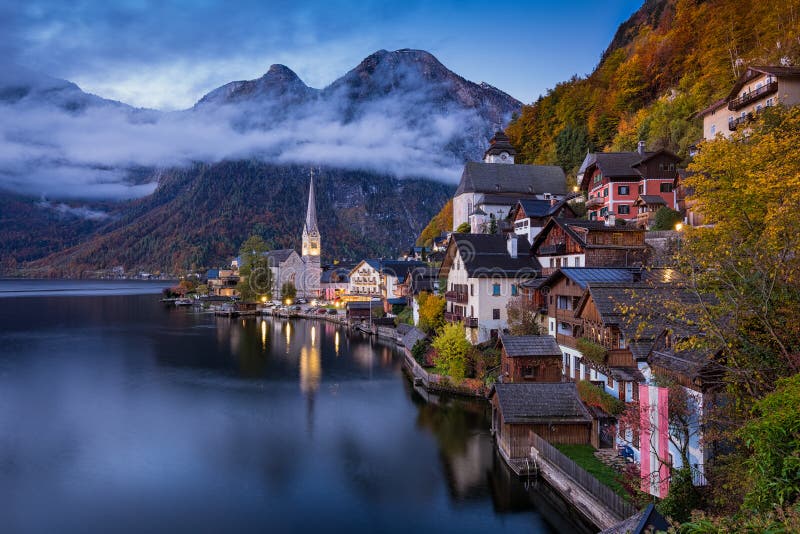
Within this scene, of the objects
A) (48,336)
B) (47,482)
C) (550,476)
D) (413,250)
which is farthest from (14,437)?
(413,250)

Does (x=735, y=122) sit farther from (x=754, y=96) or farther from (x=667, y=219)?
(x=667, y=219)

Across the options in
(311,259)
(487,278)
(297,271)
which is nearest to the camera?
(487,278)

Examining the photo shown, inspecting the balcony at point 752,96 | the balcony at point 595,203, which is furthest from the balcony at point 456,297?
the balcony at point 752,96

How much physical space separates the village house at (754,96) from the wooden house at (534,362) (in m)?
23.2

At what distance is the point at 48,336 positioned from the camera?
71.3 m

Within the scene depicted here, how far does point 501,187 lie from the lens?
80938 mm

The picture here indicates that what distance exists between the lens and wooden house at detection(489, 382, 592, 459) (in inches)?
902

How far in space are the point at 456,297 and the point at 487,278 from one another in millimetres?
4566

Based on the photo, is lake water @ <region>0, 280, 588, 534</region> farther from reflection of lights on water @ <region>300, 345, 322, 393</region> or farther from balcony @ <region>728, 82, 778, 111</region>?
balcony @ <region>728, 82, 778, 111</region>

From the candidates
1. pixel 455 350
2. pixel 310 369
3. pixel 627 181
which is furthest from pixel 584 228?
pixel 310 369

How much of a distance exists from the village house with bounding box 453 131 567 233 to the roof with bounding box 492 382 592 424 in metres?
54.2

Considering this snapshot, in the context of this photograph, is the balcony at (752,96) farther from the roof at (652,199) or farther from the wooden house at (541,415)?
the wooden house at (541,415)

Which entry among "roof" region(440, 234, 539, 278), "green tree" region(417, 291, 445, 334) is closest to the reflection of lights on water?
"green tree" region(417, 291, 445, 334)

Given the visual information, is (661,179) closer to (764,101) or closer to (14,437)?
(764,101)
